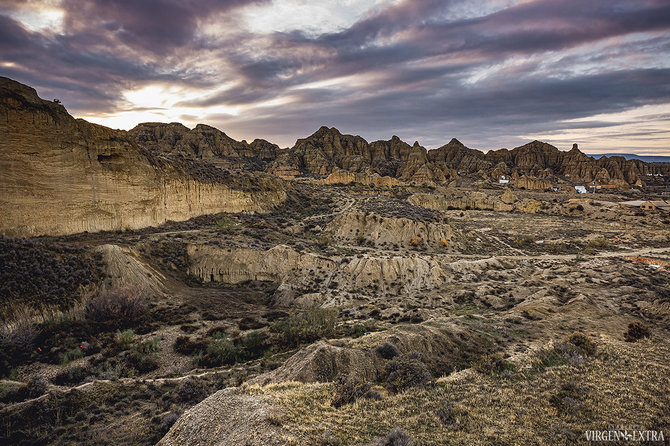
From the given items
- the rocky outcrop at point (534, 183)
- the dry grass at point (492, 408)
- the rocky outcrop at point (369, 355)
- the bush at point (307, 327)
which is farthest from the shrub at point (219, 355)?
the rocky outcrop at point (534, 183)

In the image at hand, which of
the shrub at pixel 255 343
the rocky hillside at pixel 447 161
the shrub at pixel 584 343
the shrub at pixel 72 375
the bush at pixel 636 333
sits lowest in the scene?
the shrub at pixel 255 343

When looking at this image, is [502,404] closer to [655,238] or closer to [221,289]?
[221,289]

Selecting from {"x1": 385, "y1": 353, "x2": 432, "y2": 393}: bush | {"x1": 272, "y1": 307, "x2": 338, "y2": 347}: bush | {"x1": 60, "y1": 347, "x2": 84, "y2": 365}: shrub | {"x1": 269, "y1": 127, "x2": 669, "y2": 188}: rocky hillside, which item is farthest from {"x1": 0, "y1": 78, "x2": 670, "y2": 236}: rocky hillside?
{"x1": 269, "y1": 127, "x2": 669, "y2": 188}: rocky hillside

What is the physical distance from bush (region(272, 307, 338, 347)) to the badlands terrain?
0.50 feet

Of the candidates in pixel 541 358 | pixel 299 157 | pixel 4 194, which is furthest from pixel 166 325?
pixel 299 157

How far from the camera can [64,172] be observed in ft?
97.6

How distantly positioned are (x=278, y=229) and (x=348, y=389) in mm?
38978

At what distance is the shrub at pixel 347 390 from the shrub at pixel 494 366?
214 inches

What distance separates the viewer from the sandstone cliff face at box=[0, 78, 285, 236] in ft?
87.1

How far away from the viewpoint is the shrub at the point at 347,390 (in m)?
9.73

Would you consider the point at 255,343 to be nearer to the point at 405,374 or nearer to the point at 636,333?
the point at 405,374

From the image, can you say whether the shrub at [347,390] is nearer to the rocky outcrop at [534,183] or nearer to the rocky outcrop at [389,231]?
the rocky outcrop at [389,231]

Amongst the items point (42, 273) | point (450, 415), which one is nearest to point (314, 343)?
point (450, 415)

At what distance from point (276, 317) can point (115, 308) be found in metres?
11.1
